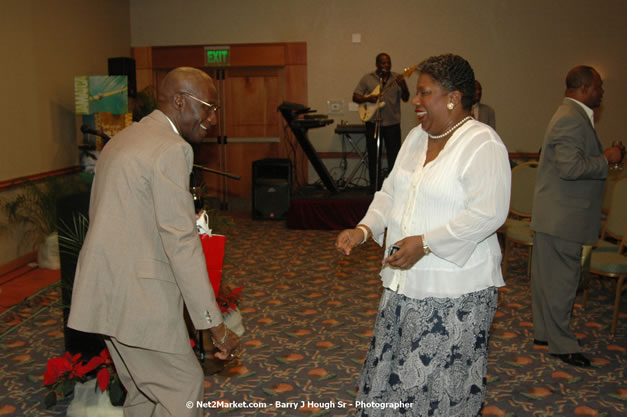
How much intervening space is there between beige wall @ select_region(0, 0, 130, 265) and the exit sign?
1.82m

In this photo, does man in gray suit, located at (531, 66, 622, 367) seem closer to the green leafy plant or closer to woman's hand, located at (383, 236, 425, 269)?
woman's hand, located at (383, 236, 425, 269)

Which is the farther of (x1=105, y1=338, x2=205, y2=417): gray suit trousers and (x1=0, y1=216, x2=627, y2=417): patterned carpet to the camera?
(x1=0, y1=216, x2=627, y2=417): patterned carpet

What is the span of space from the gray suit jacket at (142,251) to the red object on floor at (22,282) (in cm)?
328

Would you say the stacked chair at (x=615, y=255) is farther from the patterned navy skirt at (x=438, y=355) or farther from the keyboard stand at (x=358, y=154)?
the keyboard stand at (x=358, y=154)

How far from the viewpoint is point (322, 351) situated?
362cm

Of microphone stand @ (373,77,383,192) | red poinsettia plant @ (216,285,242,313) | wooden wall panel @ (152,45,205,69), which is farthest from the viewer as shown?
wooden wall panel @ (152,45,205,69)

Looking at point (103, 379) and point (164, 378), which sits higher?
point (164, 378)

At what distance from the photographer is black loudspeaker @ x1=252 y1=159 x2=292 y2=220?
8016mm

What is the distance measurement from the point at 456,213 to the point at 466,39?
24.5 ft

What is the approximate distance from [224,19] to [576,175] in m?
7.28

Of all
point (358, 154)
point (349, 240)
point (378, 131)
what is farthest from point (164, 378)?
point (358, 154)

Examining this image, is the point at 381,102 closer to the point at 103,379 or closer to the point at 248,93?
the point at 248,93

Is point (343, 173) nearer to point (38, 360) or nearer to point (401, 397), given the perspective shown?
point (38, 360)

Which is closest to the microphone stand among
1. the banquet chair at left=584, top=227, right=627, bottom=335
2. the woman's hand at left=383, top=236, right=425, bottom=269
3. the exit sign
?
the exit sign
